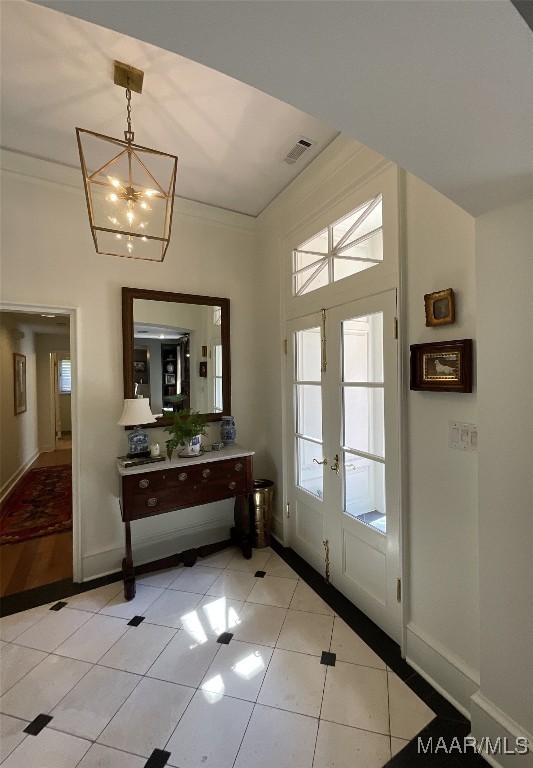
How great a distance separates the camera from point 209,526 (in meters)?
3.13

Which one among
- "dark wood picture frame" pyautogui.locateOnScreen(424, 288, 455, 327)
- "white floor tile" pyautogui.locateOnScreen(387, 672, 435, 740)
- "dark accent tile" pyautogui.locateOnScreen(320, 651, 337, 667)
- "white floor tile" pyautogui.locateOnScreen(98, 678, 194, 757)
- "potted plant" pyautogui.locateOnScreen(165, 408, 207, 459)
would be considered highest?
"dark wood picture frame" pyautogui.locateOnScreen(424, 288, 455, 327)

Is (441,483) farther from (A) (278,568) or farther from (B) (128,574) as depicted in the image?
(B) (128,574)

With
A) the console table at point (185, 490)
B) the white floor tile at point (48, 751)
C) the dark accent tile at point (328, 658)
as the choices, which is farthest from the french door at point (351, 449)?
the white floor tile at point (48, 751)

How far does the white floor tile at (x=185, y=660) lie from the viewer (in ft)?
5.56

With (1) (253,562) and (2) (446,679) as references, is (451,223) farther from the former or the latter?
(1) (253,562)

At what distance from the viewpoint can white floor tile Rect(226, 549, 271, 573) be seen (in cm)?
267

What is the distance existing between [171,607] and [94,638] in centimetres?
48

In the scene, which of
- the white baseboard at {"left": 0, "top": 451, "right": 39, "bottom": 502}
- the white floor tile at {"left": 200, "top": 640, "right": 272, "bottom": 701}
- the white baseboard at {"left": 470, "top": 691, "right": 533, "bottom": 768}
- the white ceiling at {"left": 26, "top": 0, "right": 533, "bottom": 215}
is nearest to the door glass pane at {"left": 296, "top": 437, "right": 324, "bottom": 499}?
the white floor tile at {"left": 200, "top": 640, "right": 272, "bottom": 701}

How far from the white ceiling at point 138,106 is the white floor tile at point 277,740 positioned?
10.3ft

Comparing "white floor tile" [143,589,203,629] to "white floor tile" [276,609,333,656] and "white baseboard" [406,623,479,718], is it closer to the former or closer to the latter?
"white floor tile" [276,609,333,656]

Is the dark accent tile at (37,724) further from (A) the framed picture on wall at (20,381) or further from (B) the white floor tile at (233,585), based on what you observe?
(A) the framed picture on wall at (20,381)

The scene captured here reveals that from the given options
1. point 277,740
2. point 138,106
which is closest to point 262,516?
point 277,740

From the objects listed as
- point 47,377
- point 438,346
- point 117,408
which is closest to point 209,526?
point 117,408

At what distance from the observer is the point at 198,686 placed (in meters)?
1.63
